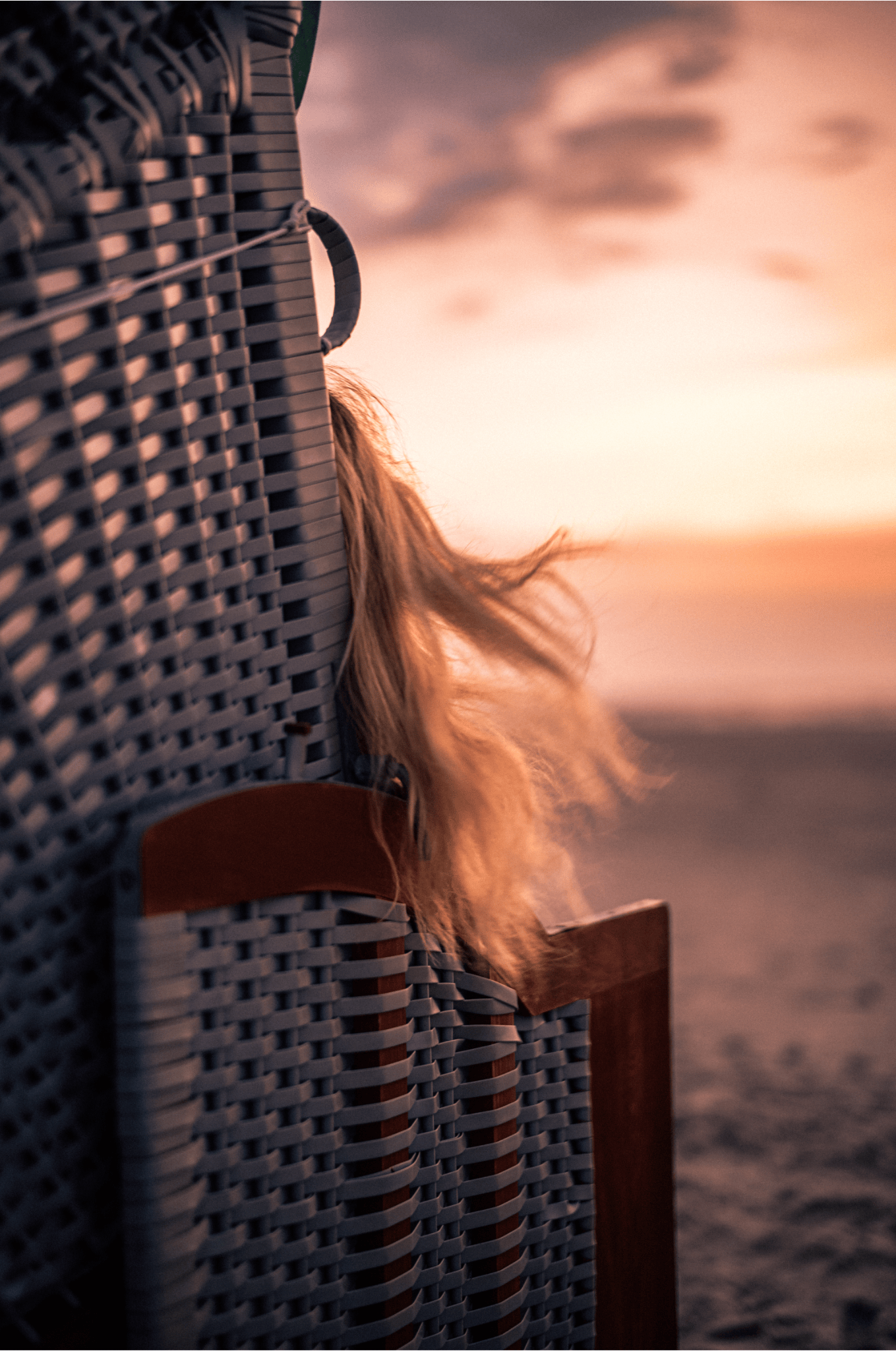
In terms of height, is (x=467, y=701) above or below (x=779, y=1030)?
above

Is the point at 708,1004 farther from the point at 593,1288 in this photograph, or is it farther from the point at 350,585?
the point at 350,585

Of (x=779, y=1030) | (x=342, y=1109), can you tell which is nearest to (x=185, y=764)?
(x=342, y=1109)

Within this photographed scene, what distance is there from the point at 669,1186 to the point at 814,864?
3105 millimetres

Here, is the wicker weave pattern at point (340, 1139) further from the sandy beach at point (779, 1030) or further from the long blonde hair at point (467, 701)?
the sandy beach at point (779, 1030)

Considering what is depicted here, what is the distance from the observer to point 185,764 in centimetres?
58

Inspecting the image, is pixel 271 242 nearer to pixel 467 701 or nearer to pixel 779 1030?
pixel 467 701

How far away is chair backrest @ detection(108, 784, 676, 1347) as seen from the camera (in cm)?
54

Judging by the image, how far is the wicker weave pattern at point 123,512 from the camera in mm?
500

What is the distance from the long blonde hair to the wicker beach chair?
1.3 inches

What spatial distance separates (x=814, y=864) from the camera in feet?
12.4

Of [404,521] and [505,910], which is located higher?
[404,521]

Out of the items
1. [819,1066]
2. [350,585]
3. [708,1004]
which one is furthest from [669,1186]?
[708,1004]

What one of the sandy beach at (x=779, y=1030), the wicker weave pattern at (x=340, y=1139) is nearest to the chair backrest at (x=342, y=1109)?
the wicker weave pattern at (x=340, y=1139)

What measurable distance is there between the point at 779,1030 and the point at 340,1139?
223 cm
